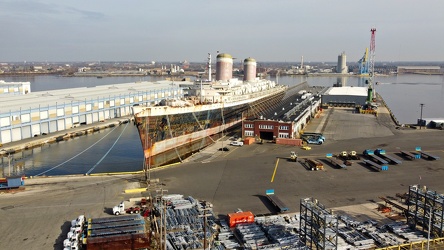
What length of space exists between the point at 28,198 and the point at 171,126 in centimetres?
1200

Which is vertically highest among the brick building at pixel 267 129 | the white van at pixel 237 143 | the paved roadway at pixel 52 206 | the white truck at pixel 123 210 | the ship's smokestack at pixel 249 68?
the ship's smokestack at pixel 249 68

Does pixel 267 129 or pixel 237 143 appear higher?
pixel 267 129

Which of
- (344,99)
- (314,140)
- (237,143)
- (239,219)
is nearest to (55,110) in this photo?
(237,143)

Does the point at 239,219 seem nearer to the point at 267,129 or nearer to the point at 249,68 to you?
the point at 267,129

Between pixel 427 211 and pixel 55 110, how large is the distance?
3400 centimetres

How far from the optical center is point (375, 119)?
46.7 m

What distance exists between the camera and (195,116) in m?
31.7

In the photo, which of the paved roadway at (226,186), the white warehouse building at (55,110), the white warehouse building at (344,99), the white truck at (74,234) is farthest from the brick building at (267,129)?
the white warehouse building at (344,99)

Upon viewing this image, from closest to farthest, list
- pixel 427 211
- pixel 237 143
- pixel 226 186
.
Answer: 1. pixel 427 211
2. pixel 226 186
3. pixel 237 143

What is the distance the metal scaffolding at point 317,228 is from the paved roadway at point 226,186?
12.2ft

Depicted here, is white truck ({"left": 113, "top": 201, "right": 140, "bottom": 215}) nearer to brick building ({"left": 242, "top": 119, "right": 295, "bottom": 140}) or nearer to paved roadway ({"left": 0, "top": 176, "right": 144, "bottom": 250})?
paved roadway ({"left": 0, "top": 176, "right": 144, "bottom": 250})

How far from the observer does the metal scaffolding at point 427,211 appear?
48.4ft

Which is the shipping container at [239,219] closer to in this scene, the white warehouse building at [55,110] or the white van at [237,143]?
the white van at [237,143]

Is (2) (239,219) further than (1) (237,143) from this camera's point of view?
No
